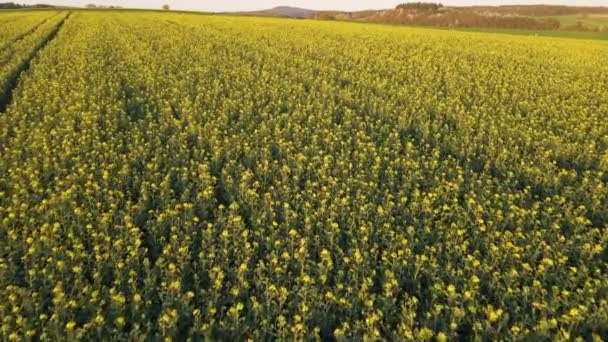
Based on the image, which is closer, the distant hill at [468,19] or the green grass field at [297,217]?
the green grass field at [297,217]

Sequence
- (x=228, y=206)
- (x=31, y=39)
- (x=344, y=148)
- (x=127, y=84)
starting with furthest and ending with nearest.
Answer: (x=31, y=39) < (x=127, y=84) < (x=344, y=148) < (x=228, y=206)

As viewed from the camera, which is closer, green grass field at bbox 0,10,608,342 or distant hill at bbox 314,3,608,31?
green grass field at bbox 0,10,608,342

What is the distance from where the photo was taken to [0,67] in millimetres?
17359

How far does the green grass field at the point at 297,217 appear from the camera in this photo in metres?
4.66

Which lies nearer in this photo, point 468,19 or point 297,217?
point 297,217

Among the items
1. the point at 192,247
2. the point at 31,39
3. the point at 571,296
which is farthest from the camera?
the point at 31,39

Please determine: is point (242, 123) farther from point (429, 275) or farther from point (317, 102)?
point (429, 275)

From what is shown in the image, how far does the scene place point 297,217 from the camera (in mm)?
6543

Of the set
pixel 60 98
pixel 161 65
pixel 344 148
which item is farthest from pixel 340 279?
pixel 161 65

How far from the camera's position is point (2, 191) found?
7.20 metres

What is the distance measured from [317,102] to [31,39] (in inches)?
856

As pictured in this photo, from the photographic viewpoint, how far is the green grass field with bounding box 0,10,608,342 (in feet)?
15.3

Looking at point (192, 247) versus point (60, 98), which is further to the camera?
point (60, 98)

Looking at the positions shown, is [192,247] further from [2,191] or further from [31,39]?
[31,39]
